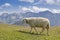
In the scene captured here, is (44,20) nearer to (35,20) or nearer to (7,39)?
(35,20)

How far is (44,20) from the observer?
36.1 meters

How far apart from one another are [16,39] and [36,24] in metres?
13.2

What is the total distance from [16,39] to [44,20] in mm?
13596

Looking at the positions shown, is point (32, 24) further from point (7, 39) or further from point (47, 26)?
point (7, 39)

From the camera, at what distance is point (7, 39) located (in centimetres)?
2294

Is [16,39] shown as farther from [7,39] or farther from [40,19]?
[40,19]

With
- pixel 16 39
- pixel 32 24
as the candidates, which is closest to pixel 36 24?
pixel 32 24

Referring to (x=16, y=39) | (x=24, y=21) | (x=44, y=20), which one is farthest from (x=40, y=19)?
(x=16, y=39)

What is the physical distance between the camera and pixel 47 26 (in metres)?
36.4

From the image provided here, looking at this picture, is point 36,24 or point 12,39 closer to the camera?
point 12,39

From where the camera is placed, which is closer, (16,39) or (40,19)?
(16,39)

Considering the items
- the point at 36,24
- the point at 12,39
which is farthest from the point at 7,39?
the point at 36,24

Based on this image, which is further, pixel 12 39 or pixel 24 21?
pixel 24 21

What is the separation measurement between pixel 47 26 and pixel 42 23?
4.25 ft
